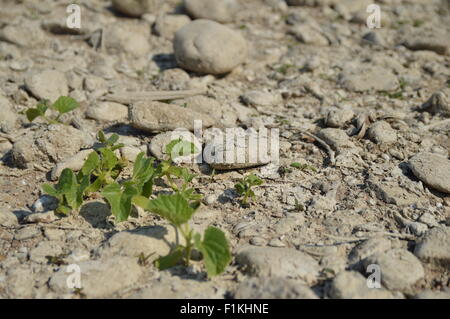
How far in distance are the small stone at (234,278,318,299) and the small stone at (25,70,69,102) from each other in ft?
10.7

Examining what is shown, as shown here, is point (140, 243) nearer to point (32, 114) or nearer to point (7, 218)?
point (7, 218)

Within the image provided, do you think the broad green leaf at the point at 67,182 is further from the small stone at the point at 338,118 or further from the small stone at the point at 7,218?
the small stone at the point at 338,118

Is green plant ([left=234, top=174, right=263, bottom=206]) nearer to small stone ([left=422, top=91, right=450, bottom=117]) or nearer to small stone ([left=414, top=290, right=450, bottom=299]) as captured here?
small stone ([left=414, top=290, right=450, bottom=299])

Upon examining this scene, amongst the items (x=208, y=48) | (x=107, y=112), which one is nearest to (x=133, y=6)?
(x=208, y=48)

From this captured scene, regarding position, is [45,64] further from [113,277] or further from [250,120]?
[113,277]

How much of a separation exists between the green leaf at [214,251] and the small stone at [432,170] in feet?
6.26

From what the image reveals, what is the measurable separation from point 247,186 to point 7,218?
1.79 m

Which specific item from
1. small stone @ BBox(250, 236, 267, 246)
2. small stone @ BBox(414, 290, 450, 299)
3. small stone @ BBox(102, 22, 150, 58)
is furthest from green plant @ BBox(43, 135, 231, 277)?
small stone @ BBox(102, 22, 150, 58)

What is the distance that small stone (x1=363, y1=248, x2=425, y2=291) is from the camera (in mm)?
2938

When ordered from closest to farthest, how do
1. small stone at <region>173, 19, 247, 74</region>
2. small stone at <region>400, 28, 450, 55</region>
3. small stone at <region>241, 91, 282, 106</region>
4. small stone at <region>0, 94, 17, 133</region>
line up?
small stone at <region>0, 94, 17, 133</region> < small stone at <region>241, 91, 282, 106</region> < small stone at <region>173, 19, 247, 74</region> < small stone at <region>400, 28, 450, 55</region>

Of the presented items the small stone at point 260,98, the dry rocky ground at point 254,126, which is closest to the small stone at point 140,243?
the dry rocky ground at point 254,126

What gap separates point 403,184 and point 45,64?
4186 mm

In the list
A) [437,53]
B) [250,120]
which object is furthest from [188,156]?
[437,53]

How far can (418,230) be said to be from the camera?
3.40 m
